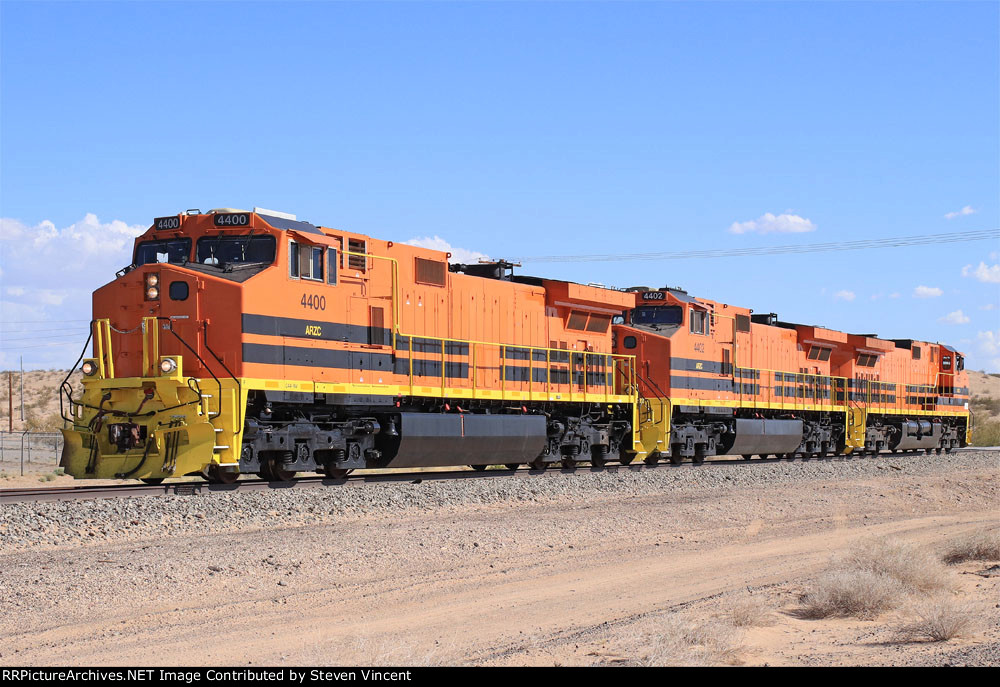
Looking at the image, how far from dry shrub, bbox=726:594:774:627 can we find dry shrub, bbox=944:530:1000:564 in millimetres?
5303

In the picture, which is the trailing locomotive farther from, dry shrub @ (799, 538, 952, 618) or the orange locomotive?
dry shrub @ (799, 538, 952, 618)

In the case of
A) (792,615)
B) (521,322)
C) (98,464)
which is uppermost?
(521,322)

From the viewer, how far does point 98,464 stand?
1516cm

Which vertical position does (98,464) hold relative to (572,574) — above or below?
→ above

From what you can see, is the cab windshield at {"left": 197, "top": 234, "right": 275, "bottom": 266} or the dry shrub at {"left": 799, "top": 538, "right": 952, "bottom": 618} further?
the cab windshield at {"left": 197, "top": 234, "right": 275, "bottom": 266}

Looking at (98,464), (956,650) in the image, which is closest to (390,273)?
(98,464)

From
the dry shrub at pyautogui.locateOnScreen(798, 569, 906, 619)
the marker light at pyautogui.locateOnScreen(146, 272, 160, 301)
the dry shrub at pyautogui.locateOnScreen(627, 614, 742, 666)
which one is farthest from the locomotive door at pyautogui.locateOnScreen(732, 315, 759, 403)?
the dry shrub at pyautogui.locateOnScreen(627, 614, 742, 666)

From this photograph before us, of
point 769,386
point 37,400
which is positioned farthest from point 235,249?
point 37,400

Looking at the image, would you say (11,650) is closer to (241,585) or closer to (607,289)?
(241,585)

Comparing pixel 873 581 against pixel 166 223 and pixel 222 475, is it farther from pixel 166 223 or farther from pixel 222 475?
pixel 166 223

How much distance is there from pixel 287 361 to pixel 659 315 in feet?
42.6

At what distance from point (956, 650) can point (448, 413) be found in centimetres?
1170

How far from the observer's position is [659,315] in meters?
26.8

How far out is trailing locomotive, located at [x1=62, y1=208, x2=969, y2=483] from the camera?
15242 mm
